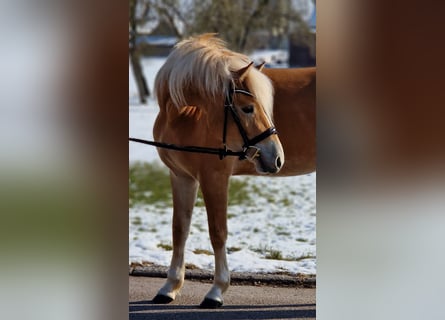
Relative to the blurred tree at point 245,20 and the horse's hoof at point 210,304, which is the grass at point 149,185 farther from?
the horse's hoof at point 210,304

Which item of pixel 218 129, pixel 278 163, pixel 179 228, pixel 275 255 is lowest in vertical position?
pixel 275 255

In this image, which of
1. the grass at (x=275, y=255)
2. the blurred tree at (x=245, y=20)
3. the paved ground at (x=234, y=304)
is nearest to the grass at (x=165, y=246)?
the grass at (x=275, y=255)

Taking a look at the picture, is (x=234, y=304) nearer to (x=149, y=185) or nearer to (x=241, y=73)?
(x=241, y=73)

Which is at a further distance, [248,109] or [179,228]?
[179,228]

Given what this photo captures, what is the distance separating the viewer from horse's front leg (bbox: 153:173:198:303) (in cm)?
367

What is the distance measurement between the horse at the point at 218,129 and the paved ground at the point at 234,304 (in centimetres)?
5


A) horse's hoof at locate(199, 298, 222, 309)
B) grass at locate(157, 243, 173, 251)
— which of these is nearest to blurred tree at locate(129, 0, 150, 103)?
grass at locate(157, 243, 173, 251)

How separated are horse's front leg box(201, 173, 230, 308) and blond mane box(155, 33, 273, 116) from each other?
0.43 metres

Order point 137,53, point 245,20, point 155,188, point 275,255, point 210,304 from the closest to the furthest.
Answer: point 210,304, point 275,255, point 155,188, point 137,53, point 245,20

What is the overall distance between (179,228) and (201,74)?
0.84 m

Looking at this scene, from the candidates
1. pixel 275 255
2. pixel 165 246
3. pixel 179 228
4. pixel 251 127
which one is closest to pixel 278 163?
pixel 251 127

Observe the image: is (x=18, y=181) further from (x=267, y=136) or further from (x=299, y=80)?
(x=299, y=80)

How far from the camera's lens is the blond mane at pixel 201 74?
134 inches

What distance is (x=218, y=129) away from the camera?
346 cm
